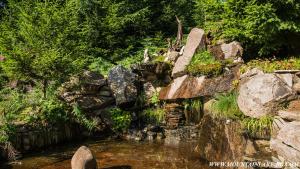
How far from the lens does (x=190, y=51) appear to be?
14281mm

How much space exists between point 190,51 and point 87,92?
4849 mm

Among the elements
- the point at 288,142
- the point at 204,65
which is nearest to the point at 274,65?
the point at 204,65

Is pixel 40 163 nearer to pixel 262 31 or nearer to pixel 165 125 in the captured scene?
pixel 165 125

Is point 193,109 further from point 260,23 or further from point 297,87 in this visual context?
point 297,87

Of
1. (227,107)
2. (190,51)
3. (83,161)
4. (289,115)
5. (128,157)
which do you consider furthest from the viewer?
(190,51)

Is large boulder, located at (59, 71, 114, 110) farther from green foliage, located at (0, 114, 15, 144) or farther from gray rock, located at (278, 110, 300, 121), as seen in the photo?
gray rock, located at (278, 110, 300, 121)

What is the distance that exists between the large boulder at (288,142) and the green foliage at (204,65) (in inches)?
177

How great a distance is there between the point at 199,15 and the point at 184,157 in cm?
1510

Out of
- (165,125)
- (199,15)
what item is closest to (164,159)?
(165,125)

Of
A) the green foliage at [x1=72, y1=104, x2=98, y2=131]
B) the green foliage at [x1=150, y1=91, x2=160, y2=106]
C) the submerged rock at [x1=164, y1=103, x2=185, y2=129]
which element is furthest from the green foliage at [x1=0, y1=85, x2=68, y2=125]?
the submerged rock at [x1=164, y1=103, x2=185, y2=129]

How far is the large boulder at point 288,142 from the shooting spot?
282 inches

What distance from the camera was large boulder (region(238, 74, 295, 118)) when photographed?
8586mm

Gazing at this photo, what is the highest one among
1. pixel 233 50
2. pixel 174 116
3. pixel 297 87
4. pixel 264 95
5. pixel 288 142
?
pixel 233 50

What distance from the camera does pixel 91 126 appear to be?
42.8ft
